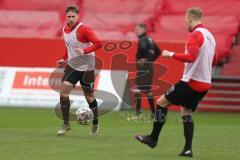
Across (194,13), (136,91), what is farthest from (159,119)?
(136,91)

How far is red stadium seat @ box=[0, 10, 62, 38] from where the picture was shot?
23531 millimetres

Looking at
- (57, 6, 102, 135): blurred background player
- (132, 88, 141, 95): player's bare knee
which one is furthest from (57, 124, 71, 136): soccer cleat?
(132, 88, 141, 95): player's bare knee

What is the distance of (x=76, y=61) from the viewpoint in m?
13.1

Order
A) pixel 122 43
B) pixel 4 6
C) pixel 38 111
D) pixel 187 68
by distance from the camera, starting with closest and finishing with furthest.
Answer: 1. pixel 187 68
2. pixel 38 111
3. pixel 122 43
4. pixel 4 6

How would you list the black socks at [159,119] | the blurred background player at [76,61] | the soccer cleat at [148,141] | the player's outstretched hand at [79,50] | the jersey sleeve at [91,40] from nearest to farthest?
the black socks at [159,119], the soccer cleat at [148,141], the player's outstretched hand at [79,50], the jersey sleeve at [91,40], the blurred background player at [76,61]

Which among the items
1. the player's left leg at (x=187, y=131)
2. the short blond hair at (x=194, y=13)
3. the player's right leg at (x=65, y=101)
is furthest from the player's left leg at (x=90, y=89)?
the short blond hair at (x=194, y=13)

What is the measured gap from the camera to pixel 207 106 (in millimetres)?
20734

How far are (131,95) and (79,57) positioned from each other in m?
6.75

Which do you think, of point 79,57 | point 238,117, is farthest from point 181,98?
point 238,117

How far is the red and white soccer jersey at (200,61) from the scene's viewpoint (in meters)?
10.2

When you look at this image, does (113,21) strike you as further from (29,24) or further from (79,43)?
(79,43)

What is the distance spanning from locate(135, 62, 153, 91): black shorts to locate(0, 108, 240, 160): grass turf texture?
102 centimetres

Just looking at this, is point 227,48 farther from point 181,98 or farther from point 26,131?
point 181,98

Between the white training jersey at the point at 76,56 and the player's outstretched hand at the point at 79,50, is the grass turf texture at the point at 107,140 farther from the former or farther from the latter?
the player's outstretched hand at the point at 79,50
